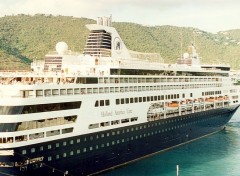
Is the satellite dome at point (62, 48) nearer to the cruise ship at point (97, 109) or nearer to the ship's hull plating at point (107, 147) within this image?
the cruise ship at point (97, 109)

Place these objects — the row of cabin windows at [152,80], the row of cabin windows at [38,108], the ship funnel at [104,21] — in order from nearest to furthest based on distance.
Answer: the row of cabin windows at [38,108]
the row of cabin windows at [152,80]
the ship funnel at [104,21]

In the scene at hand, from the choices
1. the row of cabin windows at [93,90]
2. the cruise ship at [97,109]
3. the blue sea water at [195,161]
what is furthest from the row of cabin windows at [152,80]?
the blue sea water at [195,161]

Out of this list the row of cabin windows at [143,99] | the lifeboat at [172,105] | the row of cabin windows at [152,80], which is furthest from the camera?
the lifeboat at [172,105]

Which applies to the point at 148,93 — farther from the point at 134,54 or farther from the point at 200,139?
the point at 200,139

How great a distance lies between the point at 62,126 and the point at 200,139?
23.6 metres

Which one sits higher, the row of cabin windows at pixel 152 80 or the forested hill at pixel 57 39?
the forested hill at pixel 57 39

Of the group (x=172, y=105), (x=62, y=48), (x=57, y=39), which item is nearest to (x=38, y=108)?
(x=62, y=48)

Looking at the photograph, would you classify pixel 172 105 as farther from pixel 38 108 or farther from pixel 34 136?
pixel 34 136

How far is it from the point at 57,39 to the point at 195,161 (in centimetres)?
8913

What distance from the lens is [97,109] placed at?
2820 centimetres

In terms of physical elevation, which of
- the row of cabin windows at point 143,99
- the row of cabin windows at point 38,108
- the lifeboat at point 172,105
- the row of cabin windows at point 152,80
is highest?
the row of cabin windows at point 152,80

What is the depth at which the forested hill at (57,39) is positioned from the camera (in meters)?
103

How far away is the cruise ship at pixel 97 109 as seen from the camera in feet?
76.7

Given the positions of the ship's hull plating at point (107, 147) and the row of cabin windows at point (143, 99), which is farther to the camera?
the row of cabin windows at point (143, 99)
